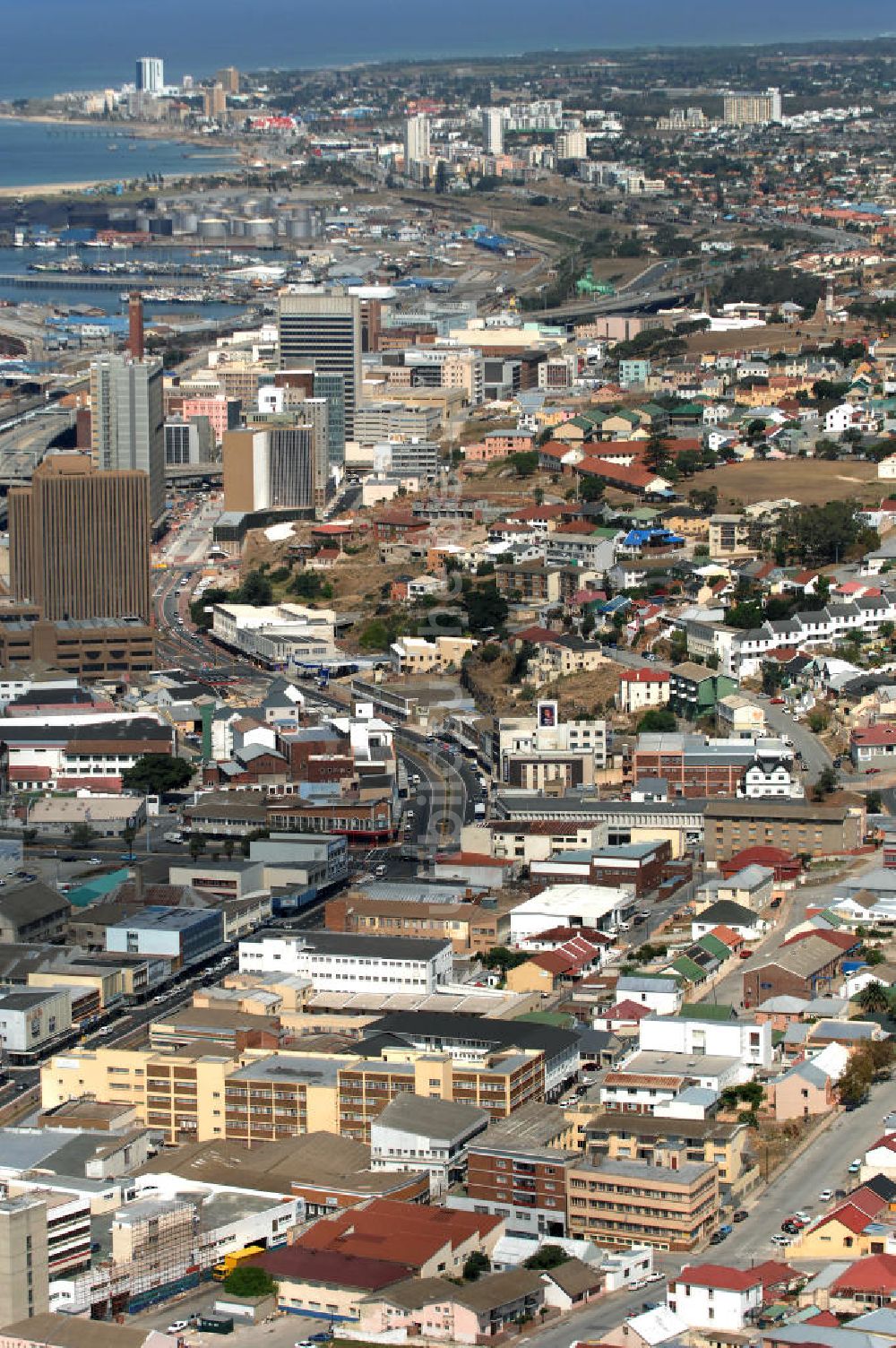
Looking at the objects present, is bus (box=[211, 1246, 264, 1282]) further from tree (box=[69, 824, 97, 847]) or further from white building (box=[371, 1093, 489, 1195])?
tree (box=[69, 824, 97, 847])

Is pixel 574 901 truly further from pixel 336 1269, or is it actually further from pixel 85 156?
pixel 85 156

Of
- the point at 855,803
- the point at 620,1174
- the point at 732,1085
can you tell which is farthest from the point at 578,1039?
the point at 855,803

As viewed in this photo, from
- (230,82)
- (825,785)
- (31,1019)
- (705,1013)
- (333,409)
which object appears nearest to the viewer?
(705,1013)

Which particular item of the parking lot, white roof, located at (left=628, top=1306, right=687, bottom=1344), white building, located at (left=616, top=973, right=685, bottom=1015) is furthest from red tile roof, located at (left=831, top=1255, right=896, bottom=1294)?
white building, located at (left=616, top=973, right=685, bottom=1015)

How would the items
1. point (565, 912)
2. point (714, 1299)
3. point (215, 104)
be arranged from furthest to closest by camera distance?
Answer: point (215, 104) < point (565, 912) < point (714, 1299)

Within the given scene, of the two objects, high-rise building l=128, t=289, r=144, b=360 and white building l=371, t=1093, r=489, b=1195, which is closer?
white building l=371, t=1093, r=489, b=1195

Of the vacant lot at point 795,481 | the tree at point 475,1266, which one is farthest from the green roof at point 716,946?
the vacant lot at point 795,481

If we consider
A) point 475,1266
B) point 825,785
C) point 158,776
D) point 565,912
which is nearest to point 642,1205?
point 475,1266
